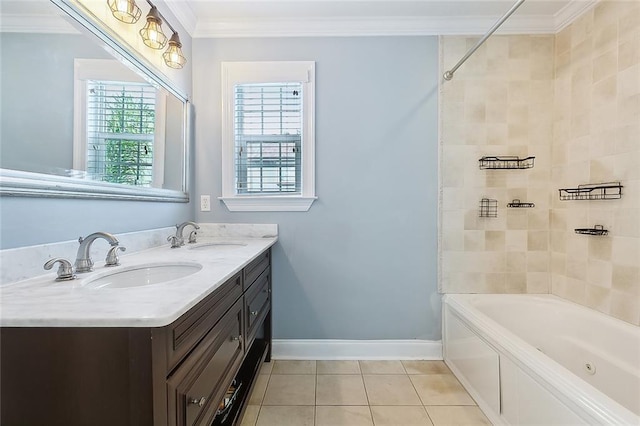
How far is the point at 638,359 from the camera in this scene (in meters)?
1.43

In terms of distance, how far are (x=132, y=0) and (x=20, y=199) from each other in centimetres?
101

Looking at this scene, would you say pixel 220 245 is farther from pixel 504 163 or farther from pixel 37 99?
pixel 504 163

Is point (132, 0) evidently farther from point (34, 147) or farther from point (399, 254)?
point (399, 254)

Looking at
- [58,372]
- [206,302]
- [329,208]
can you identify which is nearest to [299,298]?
[329,208]

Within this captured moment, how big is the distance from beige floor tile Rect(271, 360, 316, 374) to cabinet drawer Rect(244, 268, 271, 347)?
0.41m

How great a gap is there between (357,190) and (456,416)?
4.72 feet

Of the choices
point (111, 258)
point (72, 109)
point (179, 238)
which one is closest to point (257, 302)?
point (179, 238)

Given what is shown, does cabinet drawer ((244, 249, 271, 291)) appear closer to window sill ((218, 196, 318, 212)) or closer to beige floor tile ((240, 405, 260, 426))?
window sill ((218, 196, 318, 212))

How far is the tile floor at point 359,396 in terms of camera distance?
4.85ft

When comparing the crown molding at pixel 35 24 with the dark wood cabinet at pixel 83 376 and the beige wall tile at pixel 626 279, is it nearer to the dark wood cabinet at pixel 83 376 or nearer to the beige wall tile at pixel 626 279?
the dark wood cabinet at pixel 83 376

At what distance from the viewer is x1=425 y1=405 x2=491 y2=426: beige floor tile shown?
1.46m

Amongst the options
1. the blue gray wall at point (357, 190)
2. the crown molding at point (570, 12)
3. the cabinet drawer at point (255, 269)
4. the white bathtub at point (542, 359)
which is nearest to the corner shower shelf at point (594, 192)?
the white bathtub at point (542, 359)

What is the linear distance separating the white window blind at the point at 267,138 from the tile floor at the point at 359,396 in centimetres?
126

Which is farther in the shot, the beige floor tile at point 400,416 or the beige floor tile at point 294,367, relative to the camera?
the beige floor tile at point 294,367
